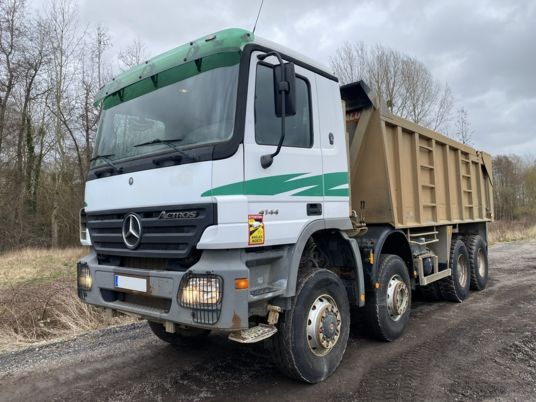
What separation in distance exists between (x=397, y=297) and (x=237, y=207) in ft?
9.43

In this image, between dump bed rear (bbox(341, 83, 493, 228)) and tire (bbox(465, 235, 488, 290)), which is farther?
tire (bbox(465, 235, 488, 290))

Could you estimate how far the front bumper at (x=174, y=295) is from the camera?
9.80 feet

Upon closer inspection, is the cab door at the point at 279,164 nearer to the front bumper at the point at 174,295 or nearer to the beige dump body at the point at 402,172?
the front bumper at the point at 174,295

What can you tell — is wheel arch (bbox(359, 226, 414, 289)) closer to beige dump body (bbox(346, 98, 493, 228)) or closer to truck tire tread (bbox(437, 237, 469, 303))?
beige dump body (bbox(346, 98, 493, 228))

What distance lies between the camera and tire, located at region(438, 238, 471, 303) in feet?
22.6

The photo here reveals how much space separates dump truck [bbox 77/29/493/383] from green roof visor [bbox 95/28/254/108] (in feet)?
0.04

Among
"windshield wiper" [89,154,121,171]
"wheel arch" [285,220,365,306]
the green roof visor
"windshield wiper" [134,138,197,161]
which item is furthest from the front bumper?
the green roof visor

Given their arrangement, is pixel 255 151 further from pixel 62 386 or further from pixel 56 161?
pixel 56 161

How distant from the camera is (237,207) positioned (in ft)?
10.2

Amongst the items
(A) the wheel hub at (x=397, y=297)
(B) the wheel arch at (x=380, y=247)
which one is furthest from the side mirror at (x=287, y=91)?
(A) the wheel hub at (x=397, y=297)

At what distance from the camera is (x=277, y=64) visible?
11.5 ft

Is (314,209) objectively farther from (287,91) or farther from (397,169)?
(397,169)

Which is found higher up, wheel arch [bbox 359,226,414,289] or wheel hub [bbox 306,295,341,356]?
wheel arch [bbox 359,226,414,289]

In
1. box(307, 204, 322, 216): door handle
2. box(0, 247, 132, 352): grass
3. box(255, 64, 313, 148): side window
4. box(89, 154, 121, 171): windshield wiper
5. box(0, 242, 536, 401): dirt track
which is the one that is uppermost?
box(255, 64, 313, 148): side window
